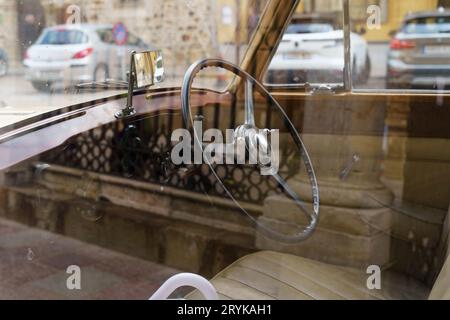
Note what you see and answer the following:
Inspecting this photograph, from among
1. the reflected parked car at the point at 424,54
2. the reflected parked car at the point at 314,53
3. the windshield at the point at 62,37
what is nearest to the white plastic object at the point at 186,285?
the windshield at the point at 62,37

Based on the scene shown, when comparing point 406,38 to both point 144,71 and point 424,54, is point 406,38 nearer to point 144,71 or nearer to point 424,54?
point 424,54

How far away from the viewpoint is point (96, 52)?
2.60 metres

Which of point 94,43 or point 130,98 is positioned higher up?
point 94,43

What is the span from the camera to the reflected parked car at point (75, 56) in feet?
6.31

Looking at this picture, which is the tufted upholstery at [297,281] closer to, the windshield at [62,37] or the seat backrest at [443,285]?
the seat backrest at [443,285]

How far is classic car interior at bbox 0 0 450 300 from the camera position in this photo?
1550 mm

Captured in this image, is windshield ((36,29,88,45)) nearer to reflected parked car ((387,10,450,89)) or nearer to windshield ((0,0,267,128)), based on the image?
windshield ((0,0,267,128))

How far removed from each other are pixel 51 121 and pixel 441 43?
1910mm

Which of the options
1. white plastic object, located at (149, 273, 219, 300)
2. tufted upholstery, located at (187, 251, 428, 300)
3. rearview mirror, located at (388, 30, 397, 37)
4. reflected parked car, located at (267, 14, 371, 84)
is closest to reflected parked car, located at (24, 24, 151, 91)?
reflected parked car, located at (267, 14, 371, 84)

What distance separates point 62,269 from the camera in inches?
65.2

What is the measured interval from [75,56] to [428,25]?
173 centimetres

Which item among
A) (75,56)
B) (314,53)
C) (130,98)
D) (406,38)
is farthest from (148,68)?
(406,38)

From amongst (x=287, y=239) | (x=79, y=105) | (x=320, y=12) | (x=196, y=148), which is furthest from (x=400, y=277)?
(x=320, y=12)
